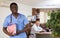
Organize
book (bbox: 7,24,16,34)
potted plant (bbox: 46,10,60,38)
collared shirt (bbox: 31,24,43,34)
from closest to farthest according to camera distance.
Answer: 1. potted plant (bbox: 46,10,60,38)
2. book (bbox: 7,24,16,34)
3. collared shirt (bbox: 31,24,43,34)

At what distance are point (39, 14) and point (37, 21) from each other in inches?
5.4

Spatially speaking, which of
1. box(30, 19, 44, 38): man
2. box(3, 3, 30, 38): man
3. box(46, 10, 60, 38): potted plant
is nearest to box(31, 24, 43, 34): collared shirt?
box(30, 19, 44, 38): man

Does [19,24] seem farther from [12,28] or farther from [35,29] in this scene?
[35,29]

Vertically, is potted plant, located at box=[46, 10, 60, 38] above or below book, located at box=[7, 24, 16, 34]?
above

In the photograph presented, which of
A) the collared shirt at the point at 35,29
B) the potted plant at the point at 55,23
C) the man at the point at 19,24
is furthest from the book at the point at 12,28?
the potted plant at the point at 55,23

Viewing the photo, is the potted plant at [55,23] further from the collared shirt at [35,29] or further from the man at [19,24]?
the collared shirt at [35,29]

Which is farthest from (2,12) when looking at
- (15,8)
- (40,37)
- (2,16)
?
(40,37)

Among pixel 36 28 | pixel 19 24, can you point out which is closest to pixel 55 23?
pixel 19 24

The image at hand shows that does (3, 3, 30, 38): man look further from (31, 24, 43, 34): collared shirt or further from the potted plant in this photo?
the potted plant

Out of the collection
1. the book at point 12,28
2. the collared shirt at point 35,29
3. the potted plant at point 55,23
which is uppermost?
the potted plant at point 55,23

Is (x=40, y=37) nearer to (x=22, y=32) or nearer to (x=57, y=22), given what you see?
(x=22, y=32)

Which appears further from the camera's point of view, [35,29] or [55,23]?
[35,29]

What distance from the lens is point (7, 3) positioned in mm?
3031

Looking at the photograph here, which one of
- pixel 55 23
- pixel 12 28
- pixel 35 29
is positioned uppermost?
pixel 55 23
